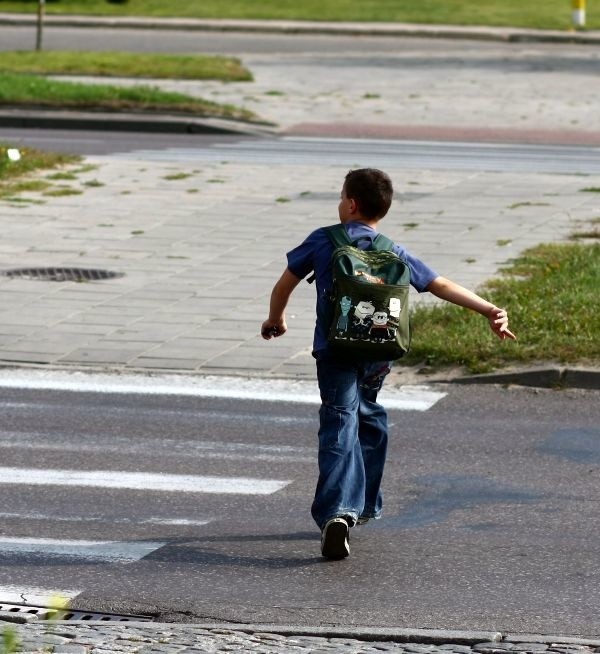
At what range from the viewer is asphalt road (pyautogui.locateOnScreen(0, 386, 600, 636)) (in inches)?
246

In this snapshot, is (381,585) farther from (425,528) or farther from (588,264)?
(588,264)

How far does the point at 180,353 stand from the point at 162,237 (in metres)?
4.58

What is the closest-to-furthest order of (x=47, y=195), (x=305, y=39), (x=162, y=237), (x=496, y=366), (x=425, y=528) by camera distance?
1. (x=425, y=528)
2. (x=496, y=366)
3. (x=162, y=237)
4. (x=47, y=195)
5. (x=305, y=39)

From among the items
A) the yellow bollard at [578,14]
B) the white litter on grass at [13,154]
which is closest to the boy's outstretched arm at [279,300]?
the white litter on grass at [13,154]

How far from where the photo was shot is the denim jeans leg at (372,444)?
6.98 meters

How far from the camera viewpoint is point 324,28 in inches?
1585

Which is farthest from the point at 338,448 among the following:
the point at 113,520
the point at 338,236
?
the point at 113,520

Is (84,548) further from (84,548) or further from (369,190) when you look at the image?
(369,190)

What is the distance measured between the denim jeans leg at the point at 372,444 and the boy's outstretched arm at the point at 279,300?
0.46m

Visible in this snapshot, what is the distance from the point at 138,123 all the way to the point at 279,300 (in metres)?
17.9

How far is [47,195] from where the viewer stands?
1769 centimetres

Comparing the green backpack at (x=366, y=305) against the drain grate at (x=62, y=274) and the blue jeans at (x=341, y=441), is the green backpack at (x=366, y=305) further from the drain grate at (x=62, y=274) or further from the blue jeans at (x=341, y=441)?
the drain grate at (x=62, y=274)

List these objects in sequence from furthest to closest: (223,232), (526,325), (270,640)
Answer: (223,232) → (526,325) → (270,640)

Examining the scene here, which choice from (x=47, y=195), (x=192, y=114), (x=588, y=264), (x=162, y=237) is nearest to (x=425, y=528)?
(x=588, y=264)
